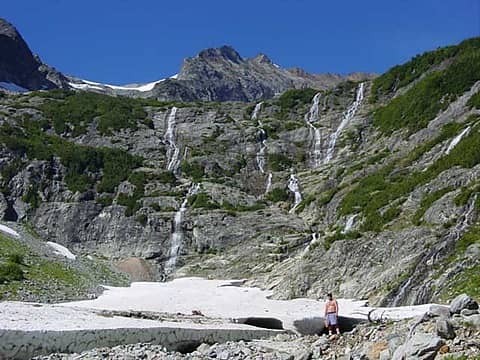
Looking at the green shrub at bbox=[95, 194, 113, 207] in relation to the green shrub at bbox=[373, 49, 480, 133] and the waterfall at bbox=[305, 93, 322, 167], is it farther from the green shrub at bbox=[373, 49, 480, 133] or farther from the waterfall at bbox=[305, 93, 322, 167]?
the green shrub at bbox=[373, 49, 480, 133]

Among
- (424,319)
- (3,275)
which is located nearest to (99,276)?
(3,275)

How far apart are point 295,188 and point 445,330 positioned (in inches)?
2450

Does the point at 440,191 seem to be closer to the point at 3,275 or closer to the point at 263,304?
the point at 263,304

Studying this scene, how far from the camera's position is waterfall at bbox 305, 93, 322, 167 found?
88625 mm

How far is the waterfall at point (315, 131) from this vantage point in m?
88.6

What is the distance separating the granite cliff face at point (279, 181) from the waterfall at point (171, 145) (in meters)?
0.35

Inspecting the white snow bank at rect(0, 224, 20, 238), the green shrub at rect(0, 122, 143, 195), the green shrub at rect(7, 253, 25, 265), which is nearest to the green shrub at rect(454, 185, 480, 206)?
the green shrub at rect(7, 253, 25, 265)

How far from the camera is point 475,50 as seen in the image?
89062 millimetres

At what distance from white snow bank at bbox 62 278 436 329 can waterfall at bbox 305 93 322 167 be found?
39.3 meters

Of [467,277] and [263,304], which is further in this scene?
[263,304]

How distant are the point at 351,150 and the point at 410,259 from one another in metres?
48.8

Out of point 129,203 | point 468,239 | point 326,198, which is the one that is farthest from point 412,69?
point 468,239

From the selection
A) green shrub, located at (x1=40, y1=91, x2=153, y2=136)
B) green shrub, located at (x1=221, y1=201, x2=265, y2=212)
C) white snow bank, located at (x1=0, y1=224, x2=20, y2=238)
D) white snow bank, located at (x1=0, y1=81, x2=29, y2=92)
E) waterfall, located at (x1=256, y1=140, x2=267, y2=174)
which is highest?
white snow bank, located at (x1=0, y1=81, x2=29, y2=92)

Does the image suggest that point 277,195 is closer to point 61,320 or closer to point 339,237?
point 339,237
